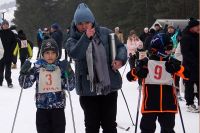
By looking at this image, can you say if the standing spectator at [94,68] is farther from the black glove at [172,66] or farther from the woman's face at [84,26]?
the black glove at [172,66]

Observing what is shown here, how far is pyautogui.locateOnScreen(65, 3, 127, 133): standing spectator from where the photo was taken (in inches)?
176

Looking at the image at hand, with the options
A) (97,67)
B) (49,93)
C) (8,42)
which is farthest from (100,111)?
(8,42)

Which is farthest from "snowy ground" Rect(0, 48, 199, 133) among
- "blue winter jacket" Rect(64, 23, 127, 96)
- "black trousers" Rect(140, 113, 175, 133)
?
"blue winter jacket" Rect(64, 23, 127, 96)

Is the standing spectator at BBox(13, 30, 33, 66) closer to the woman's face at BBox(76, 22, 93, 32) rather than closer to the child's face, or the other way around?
the child's face

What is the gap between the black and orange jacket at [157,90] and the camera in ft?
17.4

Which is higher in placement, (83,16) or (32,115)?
(83,16)

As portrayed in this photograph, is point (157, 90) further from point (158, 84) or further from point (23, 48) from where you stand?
point (23, 48)

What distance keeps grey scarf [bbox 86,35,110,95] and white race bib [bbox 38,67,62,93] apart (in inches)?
34.8

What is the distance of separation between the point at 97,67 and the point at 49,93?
1.01 meters

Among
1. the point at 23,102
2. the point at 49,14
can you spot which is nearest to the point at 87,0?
the point at 49,14

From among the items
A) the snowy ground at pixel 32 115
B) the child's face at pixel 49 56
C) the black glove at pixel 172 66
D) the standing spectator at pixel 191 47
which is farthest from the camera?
the standing spectator at pixel 191 47

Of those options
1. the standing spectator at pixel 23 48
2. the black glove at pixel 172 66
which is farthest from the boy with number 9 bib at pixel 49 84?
the standing spectator at pixel 23 48

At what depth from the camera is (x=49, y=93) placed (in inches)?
208

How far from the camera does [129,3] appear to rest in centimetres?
4709
